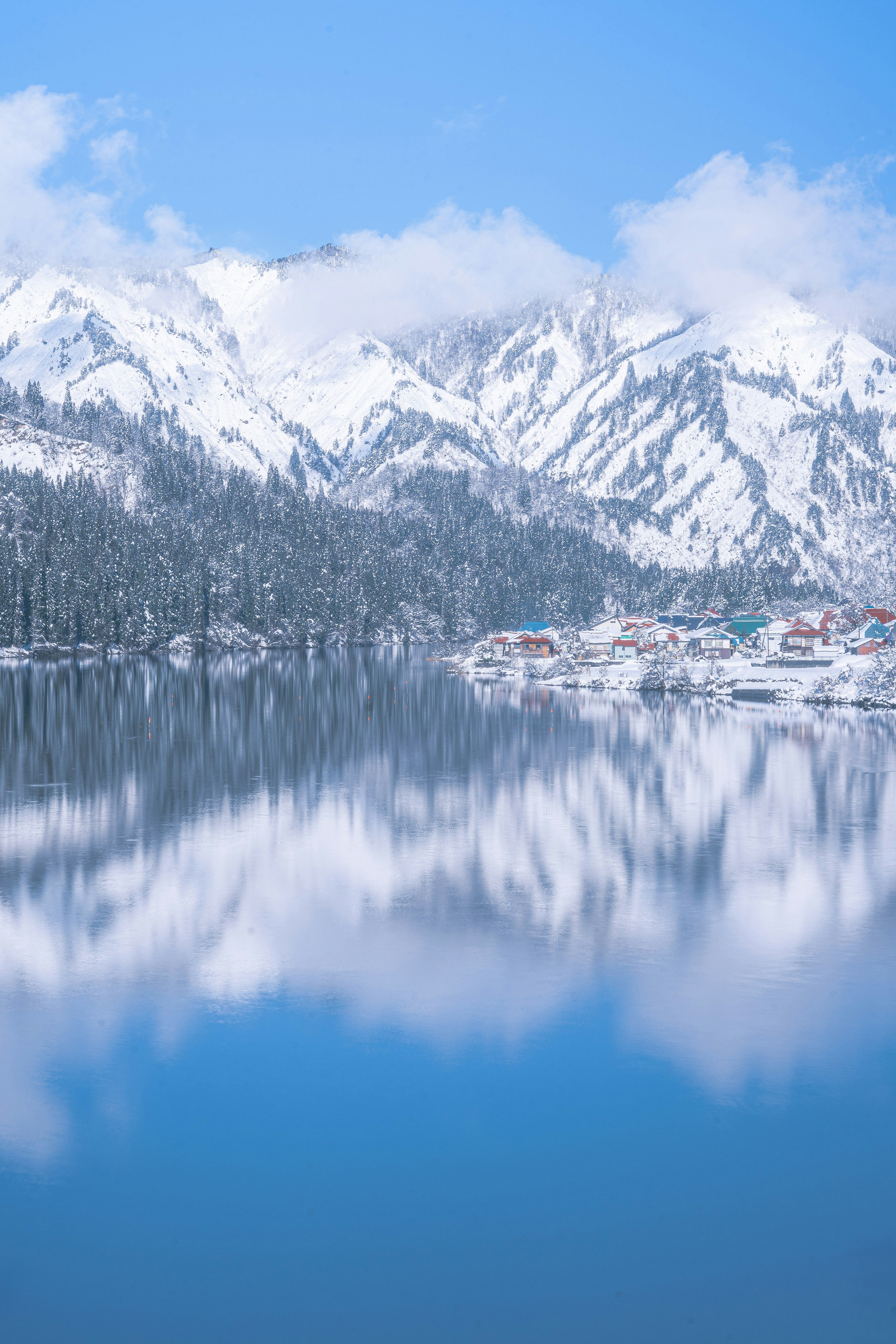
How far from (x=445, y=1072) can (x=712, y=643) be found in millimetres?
173751

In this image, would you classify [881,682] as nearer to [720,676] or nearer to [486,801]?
[720,676]

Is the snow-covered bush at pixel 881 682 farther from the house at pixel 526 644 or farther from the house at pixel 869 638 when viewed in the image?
the house at pixel 526 644

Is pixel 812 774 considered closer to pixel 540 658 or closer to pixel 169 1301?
pixel 169 1301

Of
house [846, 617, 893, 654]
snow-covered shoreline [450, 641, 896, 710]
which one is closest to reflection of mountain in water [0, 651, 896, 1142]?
snow-covered shoreline [450, 641, 896, 710]

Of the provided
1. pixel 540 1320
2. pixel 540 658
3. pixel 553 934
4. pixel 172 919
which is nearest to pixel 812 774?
pixel 553 934

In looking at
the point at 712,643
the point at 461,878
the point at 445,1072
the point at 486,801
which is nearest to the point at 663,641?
the point at 712,643

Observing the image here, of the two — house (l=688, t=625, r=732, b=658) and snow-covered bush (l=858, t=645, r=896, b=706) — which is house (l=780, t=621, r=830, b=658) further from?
snow-covered bush (l=858, t=645, r=896, b=706)

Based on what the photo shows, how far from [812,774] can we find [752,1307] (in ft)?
159

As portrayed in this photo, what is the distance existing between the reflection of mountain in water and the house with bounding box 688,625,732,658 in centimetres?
11092

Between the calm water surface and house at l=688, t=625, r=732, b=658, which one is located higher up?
house at l=688, t=625, r=732, b=658

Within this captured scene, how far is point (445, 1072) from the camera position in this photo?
23.6 metres

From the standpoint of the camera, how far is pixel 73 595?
175000mm

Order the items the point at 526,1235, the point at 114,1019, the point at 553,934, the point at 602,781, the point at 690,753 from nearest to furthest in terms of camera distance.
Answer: the point at 526,1235
the point at 114,1019
the point at 553,934
the point at 602,781
the point at 690,753

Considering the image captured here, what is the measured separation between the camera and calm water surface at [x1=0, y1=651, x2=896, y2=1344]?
667 inches
